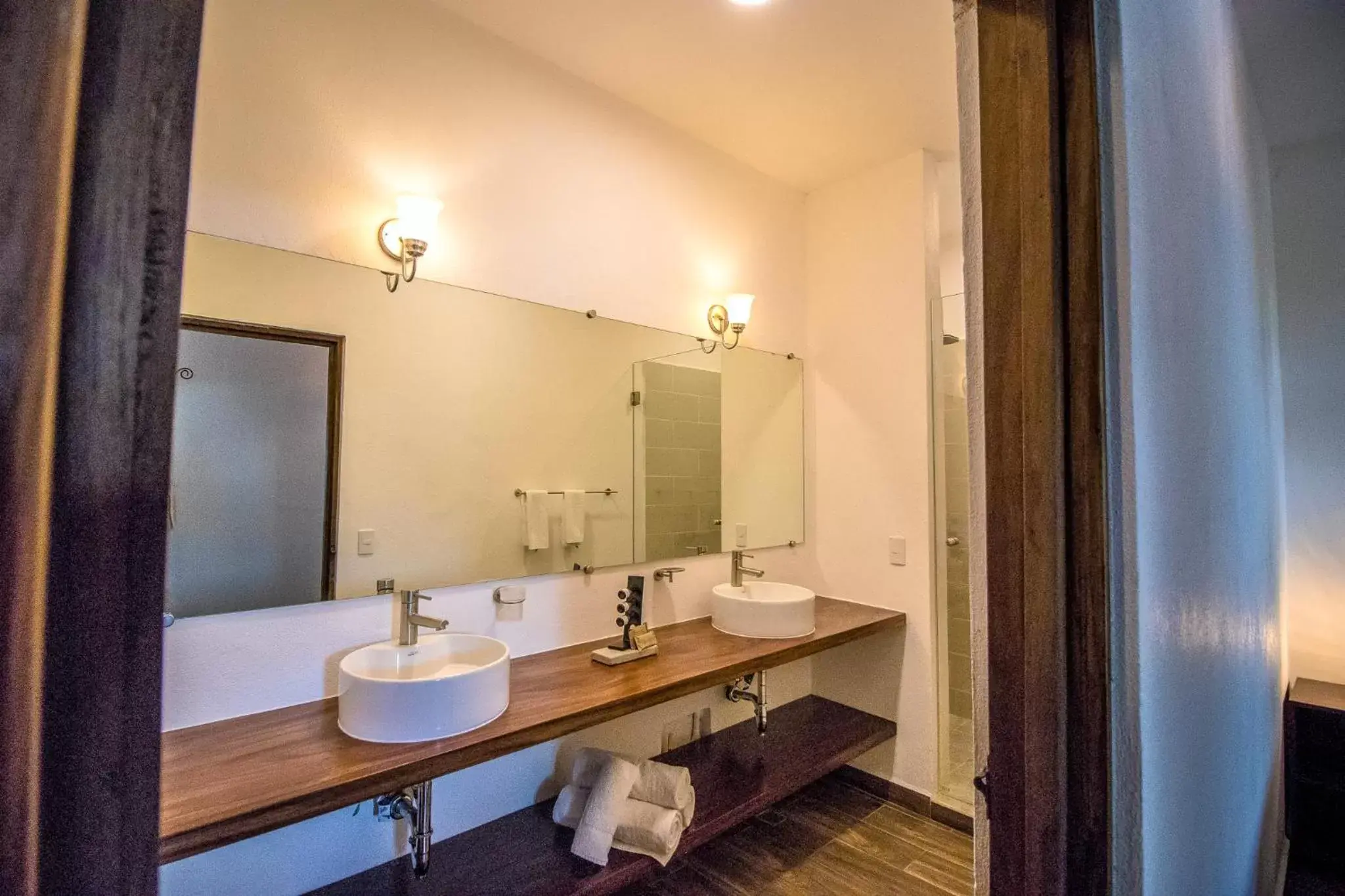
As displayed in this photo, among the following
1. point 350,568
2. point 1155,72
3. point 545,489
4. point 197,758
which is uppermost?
point 1155,72

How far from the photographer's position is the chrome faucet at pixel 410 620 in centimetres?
163

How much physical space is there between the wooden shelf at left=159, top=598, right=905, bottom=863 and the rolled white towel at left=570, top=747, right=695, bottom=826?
0.27 m

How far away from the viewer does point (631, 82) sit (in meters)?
2.19

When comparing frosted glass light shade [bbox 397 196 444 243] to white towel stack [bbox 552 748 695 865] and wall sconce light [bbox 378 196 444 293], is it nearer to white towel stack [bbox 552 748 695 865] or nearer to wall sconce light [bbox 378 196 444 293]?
wall sconce light [bbox 378 196 444 293]

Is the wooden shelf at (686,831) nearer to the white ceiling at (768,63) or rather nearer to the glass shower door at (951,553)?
the glass shower door at (951,553)

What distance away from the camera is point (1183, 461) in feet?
2.88

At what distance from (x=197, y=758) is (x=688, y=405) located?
1.82m

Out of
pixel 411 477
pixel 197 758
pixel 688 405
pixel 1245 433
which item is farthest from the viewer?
pixel 688 405

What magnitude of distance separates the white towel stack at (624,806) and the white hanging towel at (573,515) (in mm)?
663

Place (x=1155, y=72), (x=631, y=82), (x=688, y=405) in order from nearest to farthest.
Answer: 1. (x=1155, y=72)
2. (x=631, y=82)
3. (x=688, y=405)

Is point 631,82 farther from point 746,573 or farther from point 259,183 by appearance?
point 746,573

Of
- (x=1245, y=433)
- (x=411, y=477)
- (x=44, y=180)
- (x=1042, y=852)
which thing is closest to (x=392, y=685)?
(x=411, y=477)

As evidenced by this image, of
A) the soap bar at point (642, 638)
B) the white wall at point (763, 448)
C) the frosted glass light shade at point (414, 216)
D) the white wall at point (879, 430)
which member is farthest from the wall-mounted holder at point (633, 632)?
the frosted glass light shade at point (414, 216)

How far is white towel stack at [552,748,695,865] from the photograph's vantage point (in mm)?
1670
